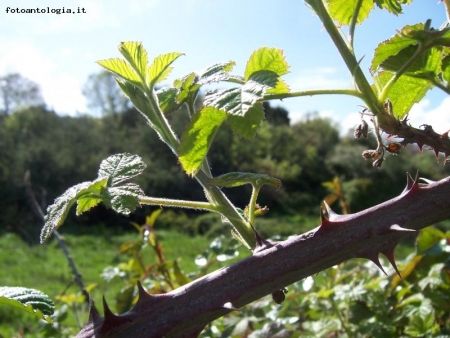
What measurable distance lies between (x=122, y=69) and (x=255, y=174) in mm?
183

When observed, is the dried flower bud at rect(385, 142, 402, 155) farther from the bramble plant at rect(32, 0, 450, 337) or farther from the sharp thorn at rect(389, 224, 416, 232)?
the sharp thorn at rect(389, 224, 416, 232)

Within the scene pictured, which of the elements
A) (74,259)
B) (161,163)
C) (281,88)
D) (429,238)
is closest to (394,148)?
(281,88)

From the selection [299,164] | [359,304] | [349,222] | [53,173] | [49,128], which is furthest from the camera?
[299,164]

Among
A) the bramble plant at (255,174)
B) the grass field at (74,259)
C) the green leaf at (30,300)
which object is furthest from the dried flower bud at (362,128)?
the grass field at (74,259)

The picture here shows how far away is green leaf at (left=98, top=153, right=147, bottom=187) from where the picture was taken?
555mm

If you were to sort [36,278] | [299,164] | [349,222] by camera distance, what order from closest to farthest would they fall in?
[349,222], [36,278], [299,164]

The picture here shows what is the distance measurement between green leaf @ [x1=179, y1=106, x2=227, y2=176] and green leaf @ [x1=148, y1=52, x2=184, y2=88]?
3.8 inches

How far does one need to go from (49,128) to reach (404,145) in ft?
43.5

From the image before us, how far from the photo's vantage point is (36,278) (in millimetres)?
7602

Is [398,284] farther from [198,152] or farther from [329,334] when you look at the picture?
[198,152]

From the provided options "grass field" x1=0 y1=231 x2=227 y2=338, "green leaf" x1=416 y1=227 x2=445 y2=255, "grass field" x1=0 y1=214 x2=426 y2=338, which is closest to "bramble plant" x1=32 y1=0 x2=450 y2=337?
"green leaf" x1=416 y1=227 x2=445 y2=255

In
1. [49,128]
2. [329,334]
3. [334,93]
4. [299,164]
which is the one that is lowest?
[299,164]

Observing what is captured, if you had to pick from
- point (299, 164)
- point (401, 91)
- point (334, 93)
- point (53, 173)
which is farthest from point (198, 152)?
point (299, 164)

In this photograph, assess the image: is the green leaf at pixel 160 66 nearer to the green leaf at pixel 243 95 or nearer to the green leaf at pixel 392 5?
the green leaf at pixel 243 95
